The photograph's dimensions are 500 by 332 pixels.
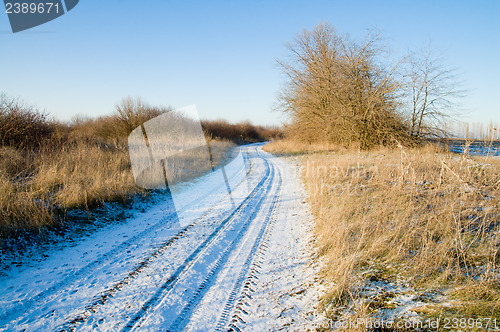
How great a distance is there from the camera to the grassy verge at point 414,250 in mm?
2412

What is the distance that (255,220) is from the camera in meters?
5.30

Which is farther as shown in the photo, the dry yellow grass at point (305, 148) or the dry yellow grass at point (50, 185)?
the dry yellow grass at point (305, 148)

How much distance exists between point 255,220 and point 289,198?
1.97 metres

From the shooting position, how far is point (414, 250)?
11.0ft

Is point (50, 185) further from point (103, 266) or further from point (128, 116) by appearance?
A: point (128, 116)

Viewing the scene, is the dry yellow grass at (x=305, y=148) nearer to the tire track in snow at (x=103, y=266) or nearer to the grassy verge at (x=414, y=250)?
the grassy verge at (x=414, y=250)

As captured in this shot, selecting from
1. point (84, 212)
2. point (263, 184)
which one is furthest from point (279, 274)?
point (263, 184)

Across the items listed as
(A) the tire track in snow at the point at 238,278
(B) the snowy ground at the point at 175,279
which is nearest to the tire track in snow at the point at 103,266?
(B) the snowy ground at the point at 175,279

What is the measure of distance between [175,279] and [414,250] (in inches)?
128

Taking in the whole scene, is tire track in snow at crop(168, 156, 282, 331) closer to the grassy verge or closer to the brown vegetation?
the grassy verge

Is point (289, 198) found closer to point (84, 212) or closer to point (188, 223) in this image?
point (188, 223)

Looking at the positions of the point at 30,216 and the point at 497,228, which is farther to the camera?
the point at 30,216

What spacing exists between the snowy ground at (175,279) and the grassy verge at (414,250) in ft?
1.48

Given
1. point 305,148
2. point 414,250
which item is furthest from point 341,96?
point 414,250
